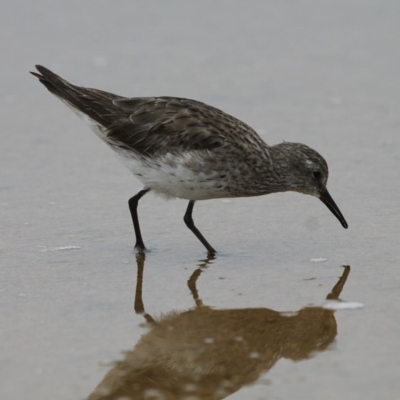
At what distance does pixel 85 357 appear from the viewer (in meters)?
5.34

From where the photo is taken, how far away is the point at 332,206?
301 inches

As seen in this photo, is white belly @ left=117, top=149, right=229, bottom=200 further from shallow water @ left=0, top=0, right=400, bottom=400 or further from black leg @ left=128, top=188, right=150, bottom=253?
shallow water @ left=0, top=0, right=400, bottom=400

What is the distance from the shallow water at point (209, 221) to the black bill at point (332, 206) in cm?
16

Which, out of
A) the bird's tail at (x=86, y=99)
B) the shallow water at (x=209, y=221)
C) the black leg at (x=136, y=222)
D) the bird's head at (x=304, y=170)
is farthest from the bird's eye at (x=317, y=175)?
the bird's tail at (x=86, y=99)

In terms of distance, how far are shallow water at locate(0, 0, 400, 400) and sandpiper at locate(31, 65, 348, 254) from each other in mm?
414

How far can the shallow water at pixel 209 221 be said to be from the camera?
5312 mm

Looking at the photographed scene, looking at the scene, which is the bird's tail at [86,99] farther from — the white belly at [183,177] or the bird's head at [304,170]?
the bird's head at [304,170]

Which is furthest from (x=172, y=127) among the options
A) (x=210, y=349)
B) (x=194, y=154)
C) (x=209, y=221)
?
(x=210, y=349)

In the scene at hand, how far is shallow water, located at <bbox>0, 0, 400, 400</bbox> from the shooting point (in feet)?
17.4

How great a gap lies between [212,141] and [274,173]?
23.8 inches

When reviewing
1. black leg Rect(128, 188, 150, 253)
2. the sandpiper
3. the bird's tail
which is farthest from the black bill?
the bird's tail

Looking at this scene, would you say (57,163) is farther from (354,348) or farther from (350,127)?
(354,348)

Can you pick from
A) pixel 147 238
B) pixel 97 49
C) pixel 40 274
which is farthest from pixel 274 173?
pixel 97 49

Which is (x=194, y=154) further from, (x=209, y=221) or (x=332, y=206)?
(x=332, y=206)
